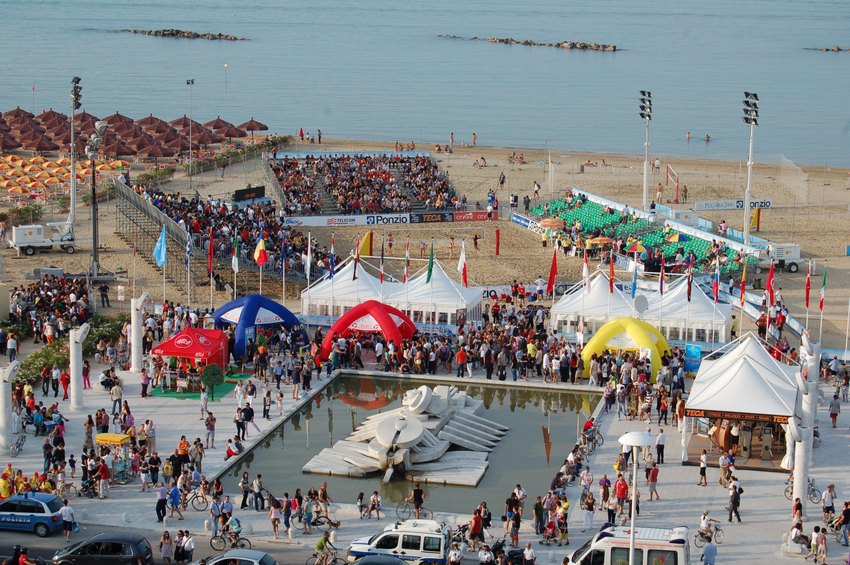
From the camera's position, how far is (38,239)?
159 feet

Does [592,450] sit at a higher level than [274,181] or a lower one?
lower

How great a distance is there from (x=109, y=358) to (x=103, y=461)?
940cm

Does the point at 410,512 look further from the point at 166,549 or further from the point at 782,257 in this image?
the point at 782,257

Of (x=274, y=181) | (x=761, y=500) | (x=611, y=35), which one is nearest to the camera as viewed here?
(x=761, y=500)

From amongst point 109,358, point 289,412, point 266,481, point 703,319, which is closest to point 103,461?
point 266,481

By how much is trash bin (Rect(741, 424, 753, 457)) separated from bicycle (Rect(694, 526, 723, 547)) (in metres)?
4.85

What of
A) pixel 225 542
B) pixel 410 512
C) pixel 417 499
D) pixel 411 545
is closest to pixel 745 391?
pixel 417 499

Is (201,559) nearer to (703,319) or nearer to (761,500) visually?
(761,500)

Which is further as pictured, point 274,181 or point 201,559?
point 274,181

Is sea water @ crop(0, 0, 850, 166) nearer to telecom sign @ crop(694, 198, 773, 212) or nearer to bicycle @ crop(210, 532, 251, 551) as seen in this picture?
telecom sign @ crop(694, 198, 773, 212)

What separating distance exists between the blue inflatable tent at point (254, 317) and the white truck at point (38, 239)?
14.6 m

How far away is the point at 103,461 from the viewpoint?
26.5 meters

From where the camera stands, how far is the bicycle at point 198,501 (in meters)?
25.8

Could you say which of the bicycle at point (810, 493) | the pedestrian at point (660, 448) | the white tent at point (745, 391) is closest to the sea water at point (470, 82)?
the white tent at point (745, 391)
